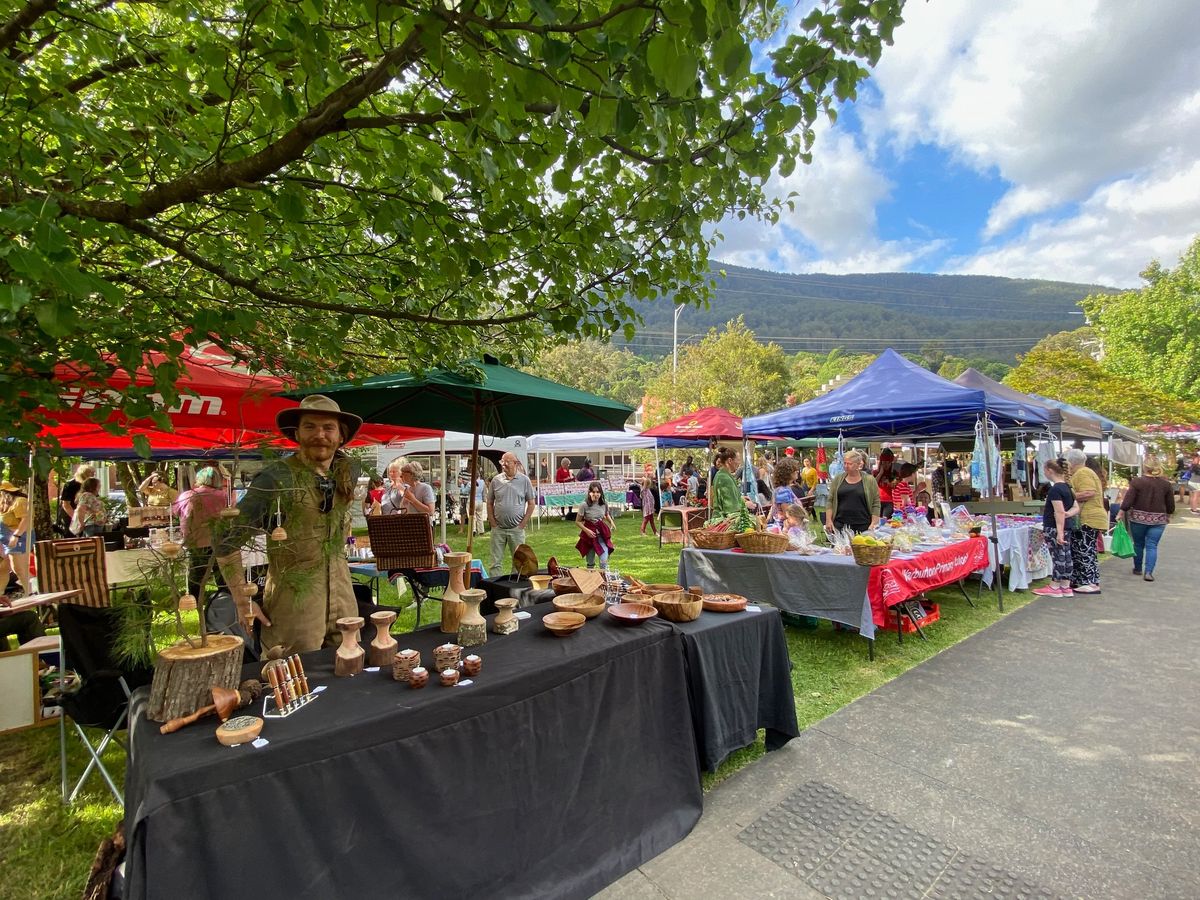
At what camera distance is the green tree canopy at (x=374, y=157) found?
5.03 feet

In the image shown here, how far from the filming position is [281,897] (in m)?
1.55

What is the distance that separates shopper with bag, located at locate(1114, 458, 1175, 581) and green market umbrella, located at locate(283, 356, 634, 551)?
306 inches

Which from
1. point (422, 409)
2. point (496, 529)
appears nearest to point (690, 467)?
point (496, 529)

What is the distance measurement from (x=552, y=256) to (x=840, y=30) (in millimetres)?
1540

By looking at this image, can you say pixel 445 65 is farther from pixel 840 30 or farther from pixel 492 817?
pixel 492 817

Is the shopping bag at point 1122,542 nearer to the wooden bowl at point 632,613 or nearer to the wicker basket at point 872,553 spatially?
the wicker basket at point 872,553

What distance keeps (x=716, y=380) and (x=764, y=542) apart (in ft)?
85.0

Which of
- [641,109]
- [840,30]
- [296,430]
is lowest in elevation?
[296,430]

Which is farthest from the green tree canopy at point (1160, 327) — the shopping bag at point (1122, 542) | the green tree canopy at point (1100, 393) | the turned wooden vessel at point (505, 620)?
the turned wooden vessel at point (505, 620)

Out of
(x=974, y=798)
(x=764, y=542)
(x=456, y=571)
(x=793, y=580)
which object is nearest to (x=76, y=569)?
(x=456, y=571)

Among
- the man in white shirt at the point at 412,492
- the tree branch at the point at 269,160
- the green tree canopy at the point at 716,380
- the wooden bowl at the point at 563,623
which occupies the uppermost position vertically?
the green tree canopy at the point at 716,380

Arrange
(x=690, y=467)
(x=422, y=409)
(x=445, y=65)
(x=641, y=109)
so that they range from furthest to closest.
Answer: (x=690, y=467) < (x=422, y=409) < (x=641, y=109) < (x=445, y=65)

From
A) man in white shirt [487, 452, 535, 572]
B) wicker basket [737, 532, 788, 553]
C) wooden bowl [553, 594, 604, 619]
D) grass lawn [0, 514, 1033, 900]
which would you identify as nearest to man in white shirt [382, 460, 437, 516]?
man in white shirt [487, 452, 535, 572]

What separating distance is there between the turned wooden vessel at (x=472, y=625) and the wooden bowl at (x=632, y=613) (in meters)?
0.65
